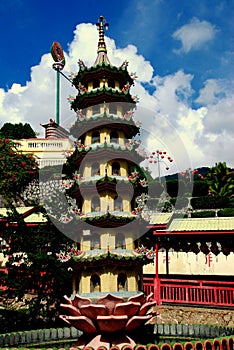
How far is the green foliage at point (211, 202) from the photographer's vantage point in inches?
1457

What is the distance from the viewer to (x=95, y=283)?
12.8 m

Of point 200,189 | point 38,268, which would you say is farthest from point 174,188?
point 38,268

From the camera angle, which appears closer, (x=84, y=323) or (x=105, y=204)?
(x=84, y=323)

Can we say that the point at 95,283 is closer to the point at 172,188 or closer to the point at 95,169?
the point at 95,169

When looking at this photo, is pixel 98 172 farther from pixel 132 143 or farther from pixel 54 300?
pixel 54 300

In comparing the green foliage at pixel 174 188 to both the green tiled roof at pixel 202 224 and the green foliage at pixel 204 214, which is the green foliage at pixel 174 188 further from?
the green tiled roof at pixel 202 224

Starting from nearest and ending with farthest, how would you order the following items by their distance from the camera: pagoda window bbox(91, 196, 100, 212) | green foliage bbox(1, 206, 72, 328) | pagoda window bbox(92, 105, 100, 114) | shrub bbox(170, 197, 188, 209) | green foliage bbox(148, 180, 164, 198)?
pagoda window bbox(91, 196, 100, 212) < pagoda window bbox(92, 105, 100, 114) < green foliage bbox(1, 206, 72, 328) < shrub bbox(170, 197, 188, 209) < green foliage bbox(148, 180, 164, 198)

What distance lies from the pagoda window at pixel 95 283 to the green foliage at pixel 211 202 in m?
26.4

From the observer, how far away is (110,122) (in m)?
14.1

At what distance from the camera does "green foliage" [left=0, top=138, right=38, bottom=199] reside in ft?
108

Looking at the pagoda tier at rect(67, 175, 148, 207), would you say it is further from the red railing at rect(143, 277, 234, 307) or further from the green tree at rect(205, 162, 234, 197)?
the green tree at rect(205, 162, 234, 197)

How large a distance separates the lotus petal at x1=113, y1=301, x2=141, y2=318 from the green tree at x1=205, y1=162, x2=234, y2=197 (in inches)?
1178

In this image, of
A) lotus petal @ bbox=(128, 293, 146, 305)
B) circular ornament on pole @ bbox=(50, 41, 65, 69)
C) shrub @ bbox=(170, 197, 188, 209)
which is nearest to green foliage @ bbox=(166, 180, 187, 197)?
shrub @ bbox=(170, 197, 188, 209)

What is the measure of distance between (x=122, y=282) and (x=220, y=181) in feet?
99.3
